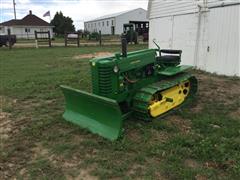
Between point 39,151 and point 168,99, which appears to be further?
point 168,99

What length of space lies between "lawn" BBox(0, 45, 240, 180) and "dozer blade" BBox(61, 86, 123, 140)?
14 centimetres

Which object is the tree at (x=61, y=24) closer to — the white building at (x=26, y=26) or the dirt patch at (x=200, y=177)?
the white building at (x=26, y=26)

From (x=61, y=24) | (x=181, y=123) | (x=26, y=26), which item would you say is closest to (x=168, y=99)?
(x=181, y=123)

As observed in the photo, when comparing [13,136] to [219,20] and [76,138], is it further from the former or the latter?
[219,20]

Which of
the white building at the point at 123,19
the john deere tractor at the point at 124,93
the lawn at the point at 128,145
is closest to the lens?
the lawn at the point at 128,145

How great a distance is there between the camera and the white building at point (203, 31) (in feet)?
29.5

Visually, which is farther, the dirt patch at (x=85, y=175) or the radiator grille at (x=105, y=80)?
the radiator grille at (x=105, y=80)

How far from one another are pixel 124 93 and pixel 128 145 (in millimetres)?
1092

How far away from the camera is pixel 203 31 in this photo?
408 inches

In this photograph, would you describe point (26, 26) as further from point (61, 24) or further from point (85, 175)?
point (85, 175)

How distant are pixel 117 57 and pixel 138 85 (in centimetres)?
78

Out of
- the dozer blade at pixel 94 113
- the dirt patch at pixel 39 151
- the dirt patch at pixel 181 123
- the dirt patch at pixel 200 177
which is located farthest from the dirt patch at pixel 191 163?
the dirt patch at pixel 39 151

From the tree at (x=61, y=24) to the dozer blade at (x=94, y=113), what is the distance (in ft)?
174

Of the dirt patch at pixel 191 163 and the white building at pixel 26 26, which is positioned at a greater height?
the white building at pixel 26 26
